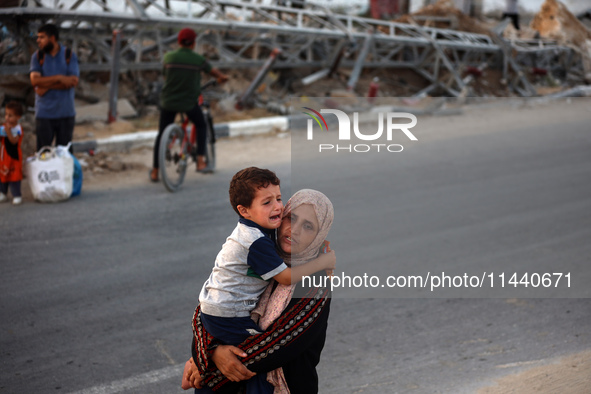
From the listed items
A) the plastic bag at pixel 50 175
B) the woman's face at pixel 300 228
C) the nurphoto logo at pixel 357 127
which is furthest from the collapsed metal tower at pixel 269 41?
the woman's face at pixel 300 228

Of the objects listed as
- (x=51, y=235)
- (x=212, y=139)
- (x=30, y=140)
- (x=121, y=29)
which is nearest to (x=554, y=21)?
(x=121, y=29)

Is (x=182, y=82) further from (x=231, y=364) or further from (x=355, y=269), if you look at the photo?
(x=231, y=364)

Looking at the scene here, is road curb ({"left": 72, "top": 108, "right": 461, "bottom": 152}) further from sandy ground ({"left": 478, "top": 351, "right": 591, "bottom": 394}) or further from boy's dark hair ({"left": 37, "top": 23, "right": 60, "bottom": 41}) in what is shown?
sandy ground ({"left": 478, "top": 351, "right": 591, "bottom": 394})

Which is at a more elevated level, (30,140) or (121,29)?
(121,29)

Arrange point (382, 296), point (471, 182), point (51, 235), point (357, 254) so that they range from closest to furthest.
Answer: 1. point (382, 296)
2. point (357, 254)
3. point (51, 235)
4. point (471, 182)

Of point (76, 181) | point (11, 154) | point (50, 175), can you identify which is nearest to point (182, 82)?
point (76, 181)

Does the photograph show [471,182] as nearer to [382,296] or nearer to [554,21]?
[382,296]

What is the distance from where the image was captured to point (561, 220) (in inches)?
255

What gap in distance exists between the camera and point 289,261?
2.42 meters

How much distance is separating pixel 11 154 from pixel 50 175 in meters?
0.47

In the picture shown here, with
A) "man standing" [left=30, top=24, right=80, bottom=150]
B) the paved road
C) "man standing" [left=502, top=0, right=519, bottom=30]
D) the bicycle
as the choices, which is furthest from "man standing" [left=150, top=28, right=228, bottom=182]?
"man standing" [left=502, top=0, right=519, bottom=30]

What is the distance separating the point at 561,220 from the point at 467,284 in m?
1.85

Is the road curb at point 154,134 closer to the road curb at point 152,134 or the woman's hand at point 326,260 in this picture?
the road curb at point 152,134

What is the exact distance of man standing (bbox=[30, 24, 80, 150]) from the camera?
7.43m
